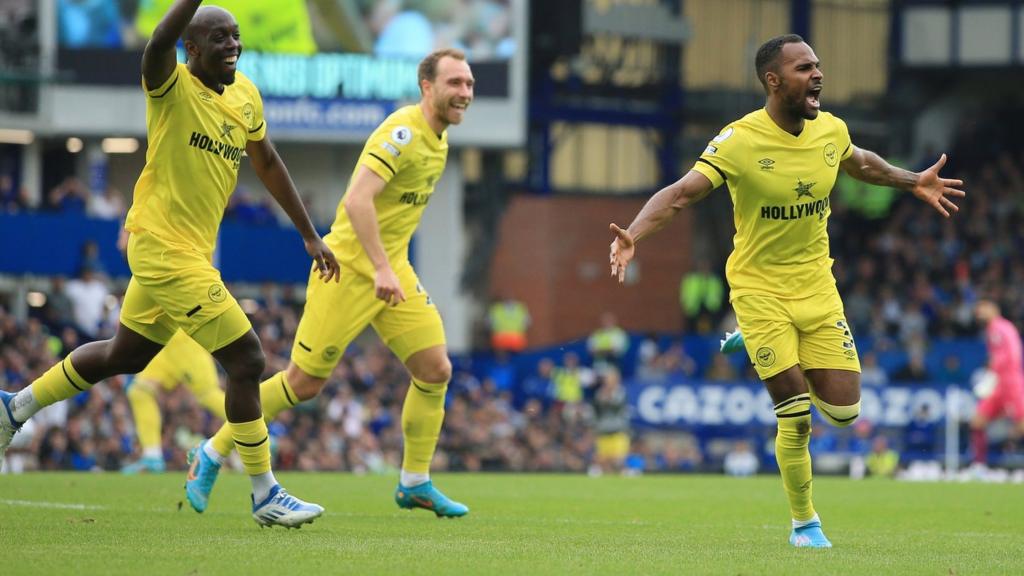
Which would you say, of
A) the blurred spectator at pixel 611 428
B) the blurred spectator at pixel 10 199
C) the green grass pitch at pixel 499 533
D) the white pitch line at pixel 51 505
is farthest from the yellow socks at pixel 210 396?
the blurred spectator at pixel 10 199

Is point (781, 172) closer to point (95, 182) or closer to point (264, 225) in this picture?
point (264, 225)

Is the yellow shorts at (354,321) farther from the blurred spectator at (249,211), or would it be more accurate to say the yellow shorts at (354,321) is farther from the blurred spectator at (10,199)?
the blurred spectator at (249,211)

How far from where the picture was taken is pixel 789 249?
29.4 feet

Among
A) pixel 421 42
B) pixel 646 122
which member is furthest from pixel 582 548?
pixel 646 122

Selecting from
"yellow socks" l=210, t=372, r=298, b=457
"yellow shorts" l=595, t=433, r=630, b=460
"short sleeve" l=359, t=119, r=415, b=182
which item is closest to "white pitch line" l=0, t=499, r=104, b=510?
"yellow socks" l=210, t=372, r=298, b=457

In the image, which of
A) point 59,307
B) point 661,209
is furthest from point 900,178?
point 59,307

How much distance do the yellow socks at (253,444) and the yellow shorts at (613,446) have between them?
16875 mm

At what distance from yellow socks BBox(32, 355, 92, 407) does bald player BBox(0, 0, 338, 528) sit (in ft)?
0.83

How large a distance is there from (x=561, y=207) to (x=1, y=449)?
94.6ft

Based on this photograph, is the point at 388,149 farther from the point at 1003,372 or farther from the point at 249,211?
the point at 249,211

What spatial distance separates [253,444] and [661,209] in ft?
8.17

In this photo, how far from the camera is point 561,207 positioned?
37656mm

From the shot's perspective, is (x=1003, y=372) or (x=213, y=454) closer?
(x=213, y=454)

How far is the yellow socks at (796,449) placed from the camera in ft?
28.6
